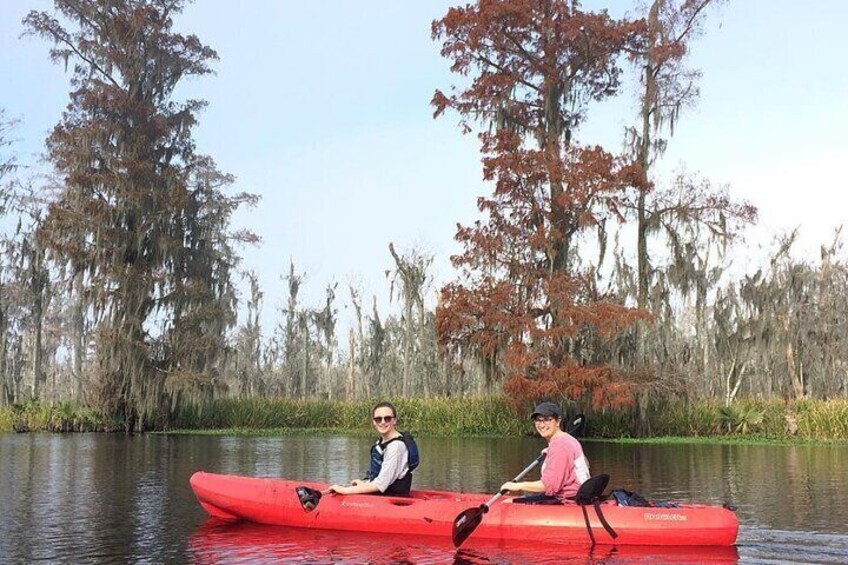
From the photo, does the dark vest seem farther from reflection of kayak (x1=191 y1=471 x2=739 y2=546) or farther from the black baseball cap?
the black baseball cap

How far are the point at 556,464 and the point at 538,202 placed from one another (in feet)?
61.3

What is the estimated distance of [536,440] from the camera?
27234mm

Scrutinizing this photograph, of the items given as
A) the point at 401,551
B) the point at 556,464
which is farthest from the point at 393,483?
the point at 556,464

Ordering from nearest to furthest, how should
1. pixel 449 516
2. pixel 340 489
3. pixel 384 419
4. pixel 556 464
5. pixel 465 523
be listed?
pixel 465 523 → pixel 556 464 → pixel 449 516 → pixel 384 419 → pixel 340 489

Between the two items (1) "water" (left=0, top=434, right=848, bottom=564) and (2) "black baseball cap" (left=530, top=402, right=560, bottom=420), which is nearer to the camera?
(1) "water" (left=0, top=434, right=848, bottom=564)

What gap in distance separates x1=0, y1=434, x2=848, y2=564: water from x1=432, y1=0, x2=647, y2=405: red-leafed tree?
2.58 meters

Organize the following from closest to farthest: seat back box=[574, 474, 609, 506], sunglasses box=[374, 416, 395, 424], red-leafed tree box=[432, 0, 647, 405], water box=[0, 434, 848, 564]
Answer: water box=[0, 434, 848, 564], seat back box=[574, 474, 609, 506], sunglasses box=[374, 416, 395, 424], red-leafed tree box=[432, 0, 647, 405]

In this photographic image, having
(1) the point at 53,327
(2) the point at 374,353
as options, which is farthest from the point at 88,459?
(1) the point at 53,327

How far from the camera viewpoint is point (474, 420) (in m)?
30.4

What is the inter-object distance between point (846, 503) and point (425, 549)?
6263 mm

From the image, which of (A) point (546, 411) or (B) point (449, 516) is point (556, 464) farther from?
(B) point (449, 516)

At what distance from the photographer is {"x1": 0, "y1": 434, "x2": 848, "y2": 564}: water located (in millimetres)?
9242

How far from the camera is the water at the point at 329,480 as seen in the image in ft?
30.3

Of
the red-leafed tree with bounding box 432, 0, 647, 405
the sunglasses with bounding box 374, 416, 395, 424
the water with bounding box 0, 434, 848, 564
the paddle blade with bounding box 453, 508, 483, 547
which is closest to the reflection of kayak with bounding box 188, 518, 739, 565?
the water with bounding box 0, 434, 848, 564
